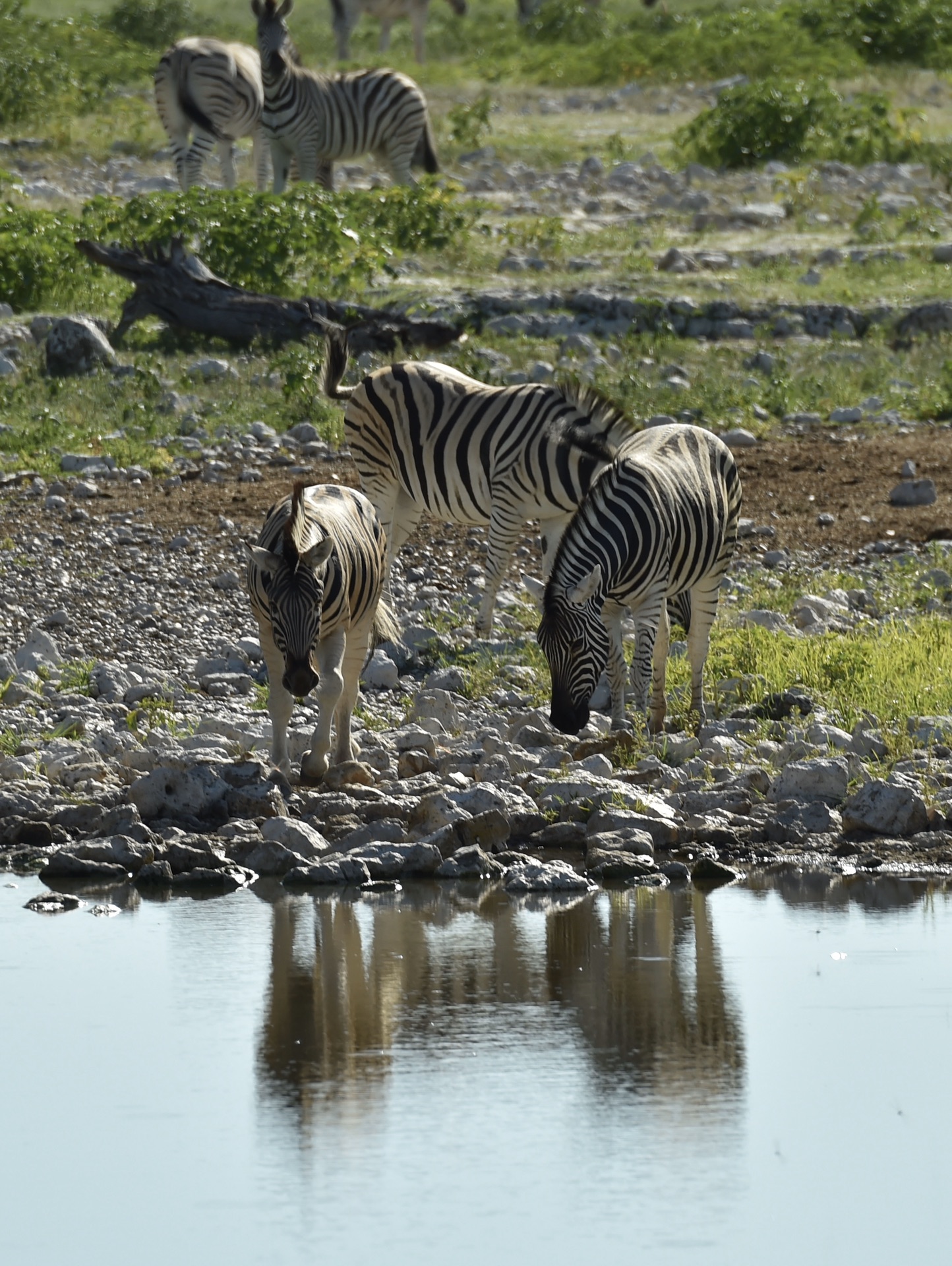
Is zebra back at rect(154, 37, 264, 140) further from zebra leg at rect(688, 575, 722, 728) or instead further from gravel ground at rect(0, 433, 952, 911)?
zebra leg at rect(688, 575, 722, 728)

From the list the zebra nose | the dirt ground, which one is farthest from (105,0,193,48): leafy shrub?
the zebra nose

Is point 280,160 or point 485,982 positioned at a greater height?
point 280,160

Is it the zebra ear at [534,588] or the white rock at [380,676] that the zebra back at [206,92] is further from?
the white rock at [380,676]

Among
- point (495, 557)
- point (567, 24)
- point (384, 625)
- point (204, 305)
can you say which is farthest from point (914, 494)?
point (567, 24)

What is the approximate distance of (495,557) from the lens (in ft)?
38.1

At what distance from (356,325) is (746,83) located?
1622 centimetres

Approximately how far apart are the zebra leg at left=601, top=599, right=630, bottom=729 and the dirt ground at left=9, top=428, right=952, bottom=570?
3.24 m

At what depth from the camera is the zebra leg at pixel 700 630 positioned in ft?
33.2

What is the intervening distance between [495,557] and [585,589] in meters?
2.49

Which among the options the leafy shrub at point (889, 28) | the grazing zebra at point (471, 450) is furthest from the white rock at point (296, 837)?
the leafy shrub at point (889, 28)

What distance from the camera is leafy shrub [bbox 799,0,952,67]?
32469mm

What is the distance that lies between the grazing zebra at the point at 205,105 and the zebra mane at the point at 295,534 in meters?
15.3

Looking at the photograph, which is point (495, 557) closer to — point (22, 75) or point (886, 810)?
point (886, 810)

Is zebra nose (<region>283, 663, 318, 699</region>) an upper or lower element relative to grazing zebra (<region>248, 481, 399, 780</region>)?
lower
